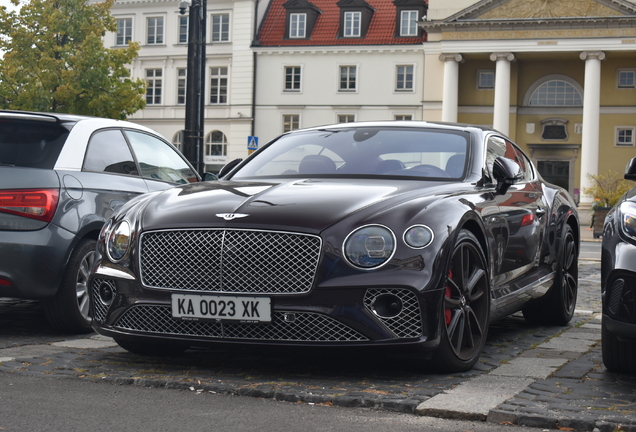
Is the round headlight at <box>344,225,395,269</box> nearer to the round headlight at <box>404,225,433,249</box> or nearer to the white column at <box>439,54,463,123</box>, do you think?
the round headlight at <box>404,225,433,249</box>

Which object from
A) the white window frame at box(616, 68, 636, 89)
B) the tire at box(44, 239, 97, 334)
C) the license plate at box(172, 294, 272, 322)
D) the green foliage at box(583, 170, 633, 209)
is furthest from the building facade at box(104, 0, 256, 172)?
the license plate at box(172, 294, 272, 322)

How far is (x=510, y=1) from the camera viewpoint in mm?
47250

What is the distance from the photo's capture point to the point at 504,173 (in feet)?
19.5

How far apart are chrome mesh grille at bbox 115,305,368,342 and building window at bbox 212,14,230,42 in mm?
50378

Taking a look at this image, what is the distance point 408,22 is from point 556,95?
30.1 ft

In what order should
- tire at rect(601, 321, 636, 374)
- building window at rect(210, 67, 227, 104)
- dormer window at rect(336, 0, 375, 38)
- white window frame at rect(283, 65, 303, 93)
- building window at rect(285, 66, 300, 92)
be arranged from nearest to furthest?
tire at rect(601, 321, 636, 374) → dormer window at rect(336, 0, 375, 38) → white window frame at rect(283, 65, 303, 93) → building window at rect(285, 66, 300, 92) → building window at rect(210, 67, 227, 104)

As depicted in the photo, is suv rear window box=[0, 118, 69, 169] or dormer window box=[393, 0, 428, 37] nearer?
suv rear window box=[0, 118, 69, 169]

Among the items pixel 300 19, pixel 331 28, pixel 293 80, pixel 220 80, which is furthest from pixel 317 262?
pixel 220 80

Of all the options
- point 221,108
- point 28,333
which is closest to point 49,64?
point 221,108

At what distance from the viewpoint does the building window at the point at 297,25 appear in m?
53.3

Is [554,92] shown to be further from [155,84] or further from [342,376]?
[342,376]

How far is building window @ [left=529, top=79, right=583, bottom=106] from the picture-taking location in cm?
4991

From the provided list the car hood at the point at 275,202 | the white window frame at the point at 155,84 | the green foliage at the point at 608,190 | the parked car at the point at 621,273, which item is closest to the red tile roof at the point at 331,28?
the white window frame at the point at 155,84

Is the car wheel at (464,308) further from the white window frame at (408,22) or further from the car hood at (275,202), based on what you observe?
the white window frame at (408,22)
